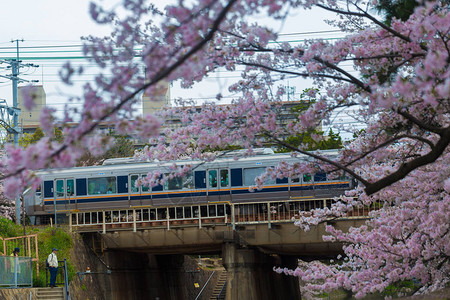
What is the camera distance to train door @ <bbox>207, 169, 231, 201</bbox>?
3002 centimetres

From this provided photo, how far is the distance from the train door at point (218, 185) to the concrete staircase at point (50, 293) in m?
9.11

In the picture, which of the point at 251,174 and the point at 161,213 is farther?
the point at 161,213

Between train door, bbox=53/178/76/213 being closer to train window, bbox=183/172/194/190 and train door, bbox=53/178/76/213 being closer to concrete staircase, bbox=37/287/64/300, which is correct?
train window, bbox=183/172/194/190

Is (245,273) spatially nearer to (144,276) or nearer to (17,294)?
(144,276)

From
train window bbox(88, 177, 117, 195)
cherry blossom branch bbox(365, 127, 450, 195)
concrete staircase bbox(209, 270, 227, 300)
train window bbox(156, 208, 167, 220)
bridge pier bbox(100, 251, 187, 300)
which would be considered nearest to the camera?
cherry blossom branch bbox(365, 127, 450, 195)

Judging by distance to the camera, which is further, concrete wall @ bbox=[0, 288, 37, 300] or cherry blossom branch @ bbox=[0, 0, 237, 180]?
concrete wall @ bbox=[0, 288, 37, 300]

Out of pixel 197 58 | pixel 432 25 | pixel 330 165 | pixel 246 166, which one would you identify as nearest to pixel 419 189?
pixel 330 165

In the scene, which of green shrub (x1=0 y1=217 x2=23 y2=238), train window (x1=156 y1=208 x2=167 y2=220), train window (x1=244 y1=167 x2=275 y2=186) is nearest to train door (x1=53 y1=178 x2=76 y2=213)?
green shrub (x1=0 y1=217 x2=23 y2=238)

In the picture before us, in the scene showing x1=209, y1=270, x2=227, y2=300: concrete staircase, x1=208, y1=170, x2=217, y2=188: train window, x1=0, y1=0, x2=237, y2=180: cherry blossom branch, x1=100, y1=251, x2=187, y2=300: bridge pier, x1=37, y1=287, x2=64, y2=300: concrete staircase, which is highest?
x1=0, y1=0, x2=237, y2=180: cherry blossom branch

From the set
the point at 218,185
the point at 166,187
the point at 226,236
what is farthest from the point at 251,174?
Result: the point at 166,187

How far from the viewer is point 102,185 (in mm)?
31047

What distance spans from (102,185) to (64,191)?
6.09 ft

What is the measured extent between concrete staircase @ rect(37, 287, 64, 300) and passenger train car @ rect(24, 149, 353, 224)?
24.5 ft

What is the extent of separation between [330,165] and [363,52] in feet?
6.44
